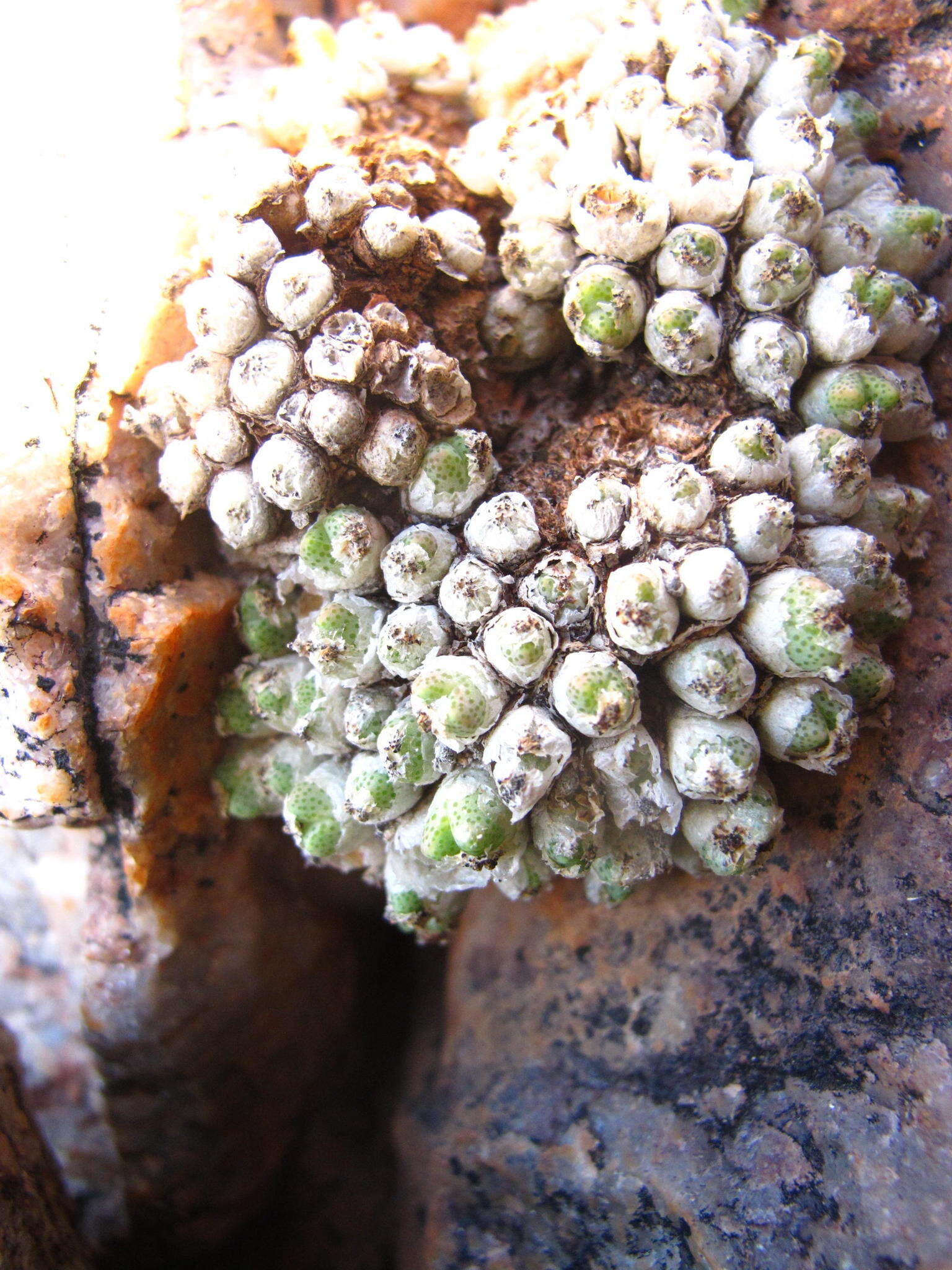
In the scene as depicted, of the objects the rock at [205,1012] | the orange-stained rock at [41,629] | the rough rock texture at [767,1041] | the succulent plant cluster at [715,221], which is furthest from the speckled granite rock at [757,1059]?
the orange-stained rock at [41,629]

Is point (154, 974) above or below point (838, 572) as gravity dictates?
below

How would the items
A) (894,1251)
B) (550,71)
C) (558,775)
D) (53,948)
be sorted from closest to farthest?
(894,1251) → (558,775) → (550,71) → (53,948)

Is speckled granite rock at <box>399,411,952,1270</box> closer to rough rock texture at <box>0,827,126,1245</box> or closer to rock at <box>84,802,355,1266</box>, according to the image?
rock at <box>84,802,355,1266</box>

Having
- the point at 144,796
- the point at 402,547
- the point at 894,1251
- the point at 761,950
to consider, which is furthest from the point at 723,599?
the point at 144,796

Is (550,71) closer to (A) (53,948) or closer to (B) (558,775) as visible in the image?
(B) (558,775)

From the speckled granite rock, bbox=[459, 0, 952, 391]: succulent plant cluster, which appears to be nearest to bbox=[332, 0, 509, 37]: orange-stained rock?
bbox=[459, 0, 952, 391]: succulent plant cluster

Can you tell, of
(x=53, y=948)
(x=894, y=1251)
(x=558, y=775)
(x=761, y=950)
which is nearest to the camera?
(x=894, y=1251)
